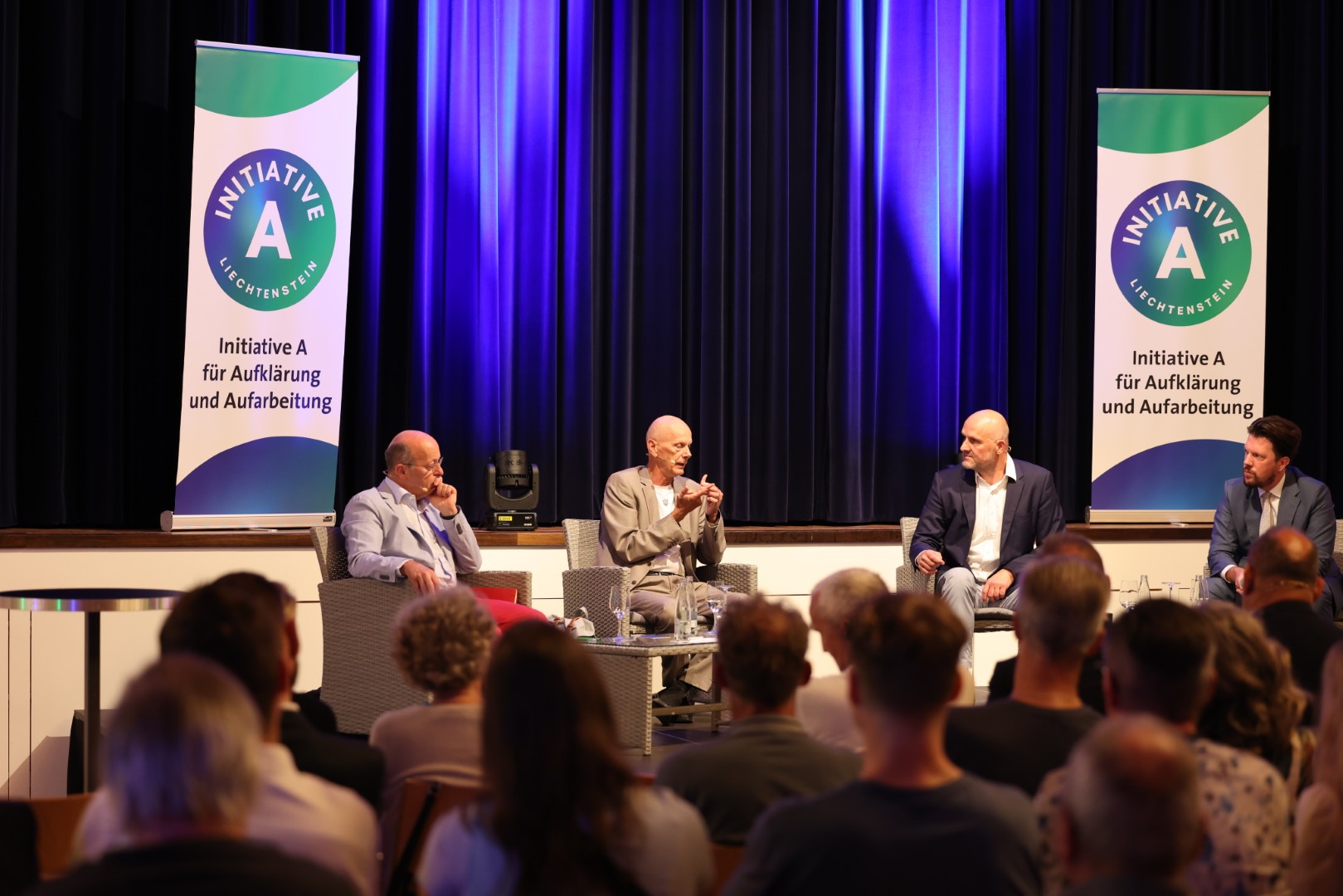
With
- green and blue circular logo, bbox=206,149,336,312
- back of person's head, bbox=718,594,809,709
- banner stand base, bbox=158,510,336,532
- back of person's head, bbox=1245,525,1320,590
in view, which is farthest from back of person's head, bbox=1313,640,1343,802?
green and blue circular logo, bbox=206,149,336,312

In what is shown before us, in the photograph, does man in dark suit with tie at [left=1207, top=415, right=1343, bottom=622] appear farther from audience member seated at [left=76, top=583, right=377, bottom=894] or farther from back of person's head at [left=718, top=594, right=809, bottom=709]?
audience member seated at [left=76, top=583, right=377, bottom=894]

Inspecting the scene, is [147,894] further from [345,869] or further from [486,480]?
[486,480]

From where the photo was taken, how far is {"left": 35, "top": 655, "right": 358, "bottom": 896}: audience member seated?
4.71 ft

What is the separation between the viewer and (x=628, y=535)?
243 inches

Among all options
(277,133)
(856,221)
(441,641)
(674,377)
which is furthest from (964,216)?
(441,641)

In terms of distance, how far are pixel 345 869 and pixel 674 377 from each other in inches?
222

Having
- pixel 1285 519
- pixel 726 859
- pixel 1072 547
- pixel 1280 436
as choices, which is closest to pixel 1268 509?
pixel 1285 519

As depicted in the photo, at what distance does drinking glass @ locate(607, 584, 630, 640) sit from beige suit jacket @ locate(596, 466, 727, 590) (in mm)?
717

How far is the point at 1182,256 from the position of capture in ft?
24.0

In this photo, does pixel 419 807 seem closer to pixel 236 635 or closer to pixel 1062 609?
pixel 236 635

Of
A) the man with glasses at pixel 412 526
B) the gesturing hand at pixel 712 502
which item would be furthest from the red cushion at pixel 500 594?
the gesturing hand at pixel 712 502

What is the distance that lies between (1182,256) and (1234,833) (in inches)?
225

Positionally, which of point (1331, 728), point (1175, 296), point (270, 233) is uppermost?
point (270, 233)

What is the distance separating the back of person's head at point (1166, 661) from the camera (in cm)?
228
